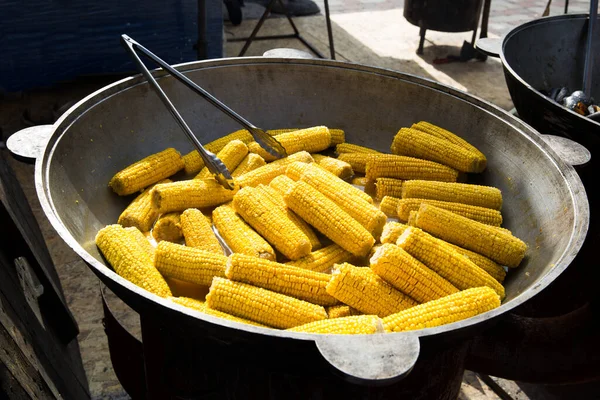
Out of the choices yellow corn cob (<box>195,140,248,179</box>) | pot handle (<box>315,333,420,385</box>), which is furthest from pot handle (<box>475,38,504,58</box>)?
pot handle (<box>315,333,420,385</box>)

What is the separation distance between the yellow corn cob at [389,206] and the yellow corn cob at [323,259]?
35cm

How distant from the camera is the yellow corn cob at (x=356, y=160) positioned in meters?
2.56

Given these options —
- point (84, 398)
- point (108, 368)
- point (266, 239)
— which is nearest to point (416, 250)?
point (266, 239)

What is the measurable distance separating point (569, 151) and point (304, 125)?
141 centimetres

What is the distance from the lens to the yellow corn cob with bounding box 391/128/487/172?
2375mm

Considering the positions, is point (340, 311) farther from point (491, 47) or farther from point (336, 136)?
point (491, 47)

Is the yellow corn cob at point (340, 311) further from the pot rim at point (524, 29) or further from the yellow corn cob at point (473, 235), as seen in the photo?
the pot rim at point (524, 29)

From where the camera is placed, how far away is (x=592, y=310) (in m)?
2.13

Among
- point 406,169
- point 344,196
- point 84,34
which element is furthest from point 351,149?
point 84,34

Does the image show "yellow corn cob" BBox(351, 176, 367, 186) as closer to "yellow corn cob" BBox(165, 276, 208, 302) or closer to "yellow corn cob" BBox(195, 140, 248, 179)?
"yellow corn cob" BBox(195, 140, 248, 179)

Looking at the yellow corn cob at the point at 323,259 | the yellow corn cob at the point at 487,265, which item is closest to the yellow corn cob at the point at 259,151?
the yellow corn cob at the point at 323,259

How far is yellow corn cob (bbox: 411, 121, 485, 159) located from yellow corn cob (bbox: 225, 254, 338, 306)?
44.7 inches

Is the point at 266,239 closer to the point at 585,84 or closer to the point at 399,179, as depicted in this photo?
the point at 399,179

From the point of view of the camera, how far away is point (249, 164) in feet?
8.21
